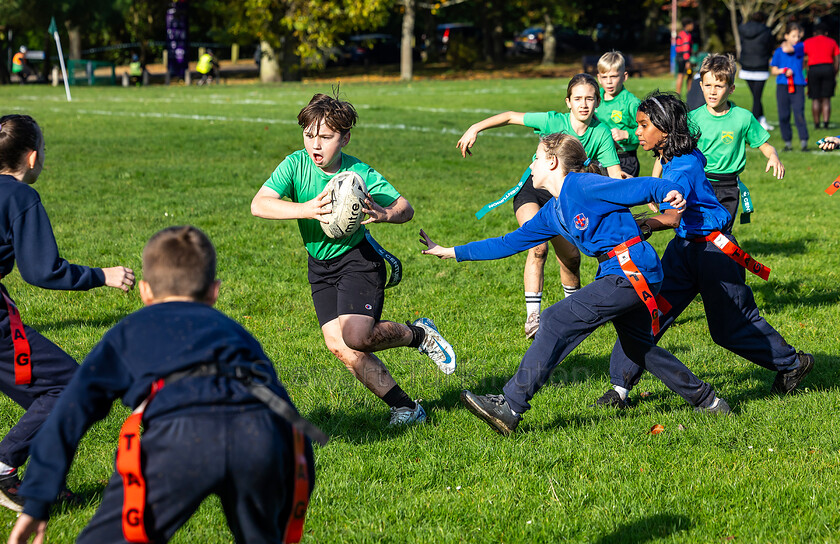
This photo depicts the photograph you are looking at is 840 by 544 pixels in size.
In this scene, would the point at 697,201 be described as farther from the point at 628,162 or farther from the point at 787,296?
the point at 787,296

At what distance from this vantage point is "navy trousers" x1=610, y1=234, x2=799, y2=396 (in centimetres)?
544

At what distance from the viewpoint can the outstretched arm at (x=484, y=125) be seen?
6539 mm

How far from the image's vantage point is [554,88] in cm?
3447

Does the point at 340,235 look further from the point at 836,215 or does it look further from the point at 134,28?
the point at 134,28

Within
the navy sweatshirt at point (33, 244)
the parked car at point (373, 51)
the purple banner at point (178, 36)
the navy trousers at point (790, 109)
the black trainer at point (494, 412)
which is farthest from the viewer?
the parked car at point (373, 51)

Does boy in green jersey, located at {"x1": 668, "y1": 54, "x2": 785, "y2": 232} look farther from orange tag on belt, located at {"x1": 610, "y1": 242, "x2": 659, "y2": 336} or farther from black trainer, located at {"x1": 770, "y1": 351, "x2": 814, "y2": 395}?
orange tag on belt, located at {"x1": 610, "y1": 242, "x2": 659, "y2": 336}

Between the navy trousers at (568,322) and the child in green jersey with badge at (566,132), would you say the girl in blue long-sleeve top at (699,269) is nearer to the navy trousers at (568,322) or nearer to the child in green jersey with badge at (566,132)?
the navy trousers at (568,322)

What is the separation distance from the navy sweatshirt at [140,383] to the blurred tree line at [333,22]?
39376 mm

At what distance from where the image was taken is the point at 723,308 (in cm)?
550

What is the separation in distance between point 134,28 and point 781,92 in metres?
48.6

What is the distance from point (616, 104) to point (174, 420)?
620 cm

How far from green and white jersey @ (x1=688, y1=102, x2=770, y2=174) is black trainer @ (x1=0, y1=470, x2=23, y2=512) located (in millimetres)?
5359

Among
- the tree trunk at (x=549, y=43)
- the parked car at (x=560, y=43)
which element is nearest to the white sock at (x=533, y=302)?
the tree trunk at (x=549, y=43)

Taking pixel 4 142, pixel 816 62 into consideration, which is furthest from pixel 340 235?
pixel 816 62
